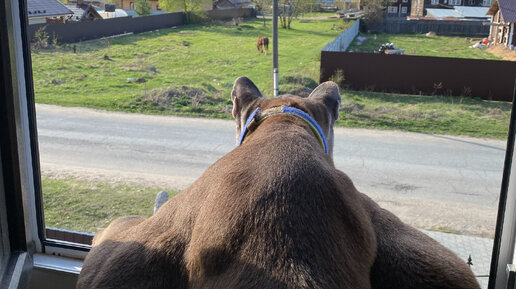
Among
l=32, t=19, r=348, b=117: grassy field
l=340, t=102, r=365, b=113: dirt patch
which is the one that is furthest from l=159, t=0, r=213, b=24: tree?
l=340, t=102, r=365, b=113: dirt patch

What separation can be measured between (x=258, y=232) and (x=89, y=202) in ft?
8.01

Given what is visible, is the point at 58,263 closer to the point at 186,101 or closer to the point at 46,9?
the point at 46,9

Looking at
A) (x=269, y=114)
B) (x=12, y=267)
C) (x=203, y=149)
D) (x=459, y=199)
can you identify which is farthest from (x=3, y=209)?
(x=203, y=149)

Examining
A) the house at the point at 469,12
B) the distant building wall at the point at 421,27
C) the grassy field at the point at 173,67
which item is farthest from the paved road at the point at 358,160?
the distant building wall at the point at 421,27

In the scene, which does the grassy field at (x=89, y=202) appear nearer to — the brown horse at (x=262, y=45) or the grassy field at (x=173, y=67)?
the grassy field at (x=173, y=67)

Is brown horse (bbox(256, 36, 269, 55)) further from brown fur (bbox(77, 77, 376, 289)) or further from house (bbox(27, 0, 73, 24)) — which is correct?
brown fur (bbox(77, 77, 376, 289))

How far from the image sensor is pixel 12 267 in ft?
4.29

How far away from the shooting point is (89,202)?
2.96 meters

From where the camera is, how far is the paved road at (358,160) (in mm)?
3219

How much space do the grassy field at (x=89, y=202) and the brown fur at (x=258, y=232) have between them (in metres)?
1.46

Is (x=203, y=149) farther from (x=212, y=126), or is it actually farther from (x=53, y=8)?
(x=53, y=8)

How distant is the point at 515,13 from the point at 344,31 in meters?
8.55

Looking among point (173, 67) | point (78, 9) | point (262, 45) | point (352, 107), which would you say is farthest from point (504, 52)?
point (262, 45)

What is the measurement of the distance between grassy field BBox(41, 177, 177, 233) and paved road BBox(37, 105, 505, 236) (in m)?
0.28
